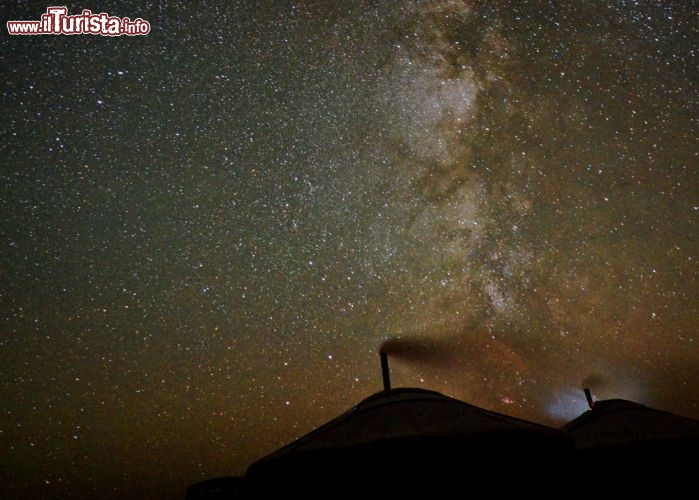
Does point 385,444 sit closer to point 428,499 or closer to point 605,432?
point 428,499

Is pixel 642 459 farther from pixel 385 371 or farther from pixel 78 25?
pixel 78 25

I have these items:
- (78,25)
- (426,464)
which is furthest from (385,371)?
(78,25)

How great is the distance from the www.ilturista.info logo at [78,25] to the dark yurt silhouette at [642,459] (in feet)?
25.9

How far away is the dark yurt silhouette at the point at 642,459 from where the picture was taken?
4.09 m

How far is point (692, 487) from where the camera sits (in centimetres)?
405

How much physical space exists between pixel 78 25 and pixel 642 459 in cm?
907

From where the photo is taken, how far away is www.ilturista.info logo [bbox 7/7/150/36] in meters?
6.57

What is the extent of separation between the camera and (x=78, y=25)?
6809 millimetres

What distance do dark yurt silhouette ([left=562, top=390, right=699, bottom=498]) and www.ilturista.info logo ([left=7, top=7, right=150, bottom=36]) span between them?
7894 millimetres

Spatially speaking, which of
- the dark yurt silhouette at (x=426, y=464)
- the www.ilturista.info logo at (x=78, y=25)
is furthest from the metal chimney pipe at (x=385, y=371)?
the www.ilturista.info logo at (x=78, y=25)

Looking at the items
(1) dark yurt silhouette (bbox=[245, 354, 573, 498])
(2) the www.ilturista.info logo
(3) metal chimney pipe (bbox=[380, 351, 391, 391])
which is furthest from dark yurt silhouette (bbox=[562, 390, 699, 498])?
(2) the www.ilturista.info logo

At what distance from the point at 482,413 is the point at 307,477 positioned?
1.49 meters

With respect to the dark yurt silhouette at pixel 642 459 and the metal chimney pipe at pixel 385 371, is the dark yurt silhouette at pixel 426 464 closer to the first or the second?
the dark yurt silhouette at pixel 642 459

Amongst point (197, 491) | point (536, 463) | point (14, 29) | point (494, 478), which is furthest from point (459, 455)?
point (14, 29)
